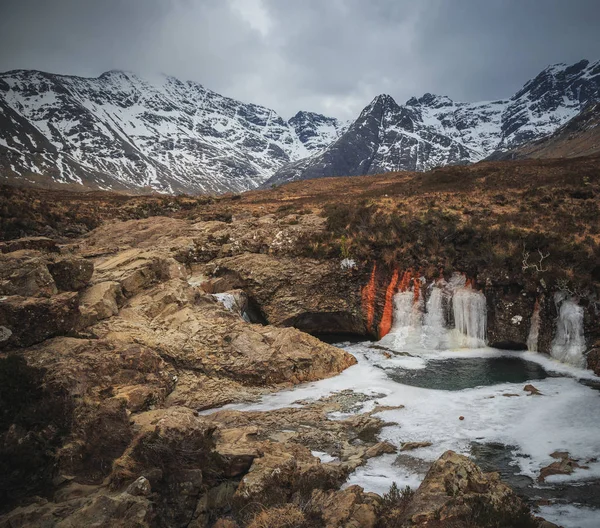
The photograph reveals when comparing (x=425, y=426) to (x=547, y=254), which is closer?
(x=425, y=426)

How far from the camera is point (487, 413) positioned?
1329 centimetres

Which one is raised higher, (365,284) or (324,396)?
(365,284)

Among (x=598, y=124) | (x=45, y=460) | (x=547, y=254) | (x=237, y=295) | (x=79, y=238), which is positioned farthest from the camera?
(x=598, y=124)

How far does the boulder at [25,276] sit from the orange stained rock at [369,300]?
16.6 meters

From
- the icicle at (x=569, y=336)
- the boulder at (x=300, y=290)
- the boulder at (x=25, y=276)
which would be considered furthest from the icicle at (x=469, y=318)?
the boulder at (x=25, y=276)

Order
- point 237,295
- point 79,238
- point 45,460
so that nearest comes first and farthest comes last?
point 45,460 → point 237,295 → point 79,238

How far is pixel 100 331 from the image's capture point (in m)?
15.1

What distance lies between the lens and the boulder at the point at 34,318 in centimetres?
1223

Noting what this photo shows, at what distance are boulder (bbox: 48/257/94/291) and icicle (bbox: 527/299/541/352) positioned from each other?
21761mm

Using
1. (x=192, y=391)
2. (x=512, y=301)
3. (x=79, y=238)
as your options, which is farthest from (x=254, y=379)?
(x=79, y=238)

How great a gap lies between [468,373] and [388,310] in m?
6.62

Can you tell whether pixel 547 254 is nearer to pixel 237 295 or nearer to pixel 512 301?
pixel 512 301

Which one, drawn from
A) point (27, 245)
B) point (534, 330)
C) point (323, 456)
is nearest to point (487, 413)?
point (323, 456)

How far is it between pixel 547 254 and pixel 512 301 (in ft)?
10.0
